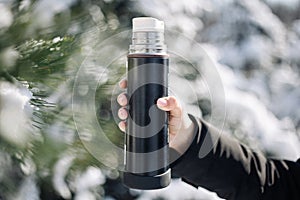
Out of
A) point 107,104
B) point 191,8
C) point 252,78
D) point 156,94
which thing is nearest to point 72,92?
point 107,104

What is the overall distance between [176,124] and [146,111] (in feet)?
0.47

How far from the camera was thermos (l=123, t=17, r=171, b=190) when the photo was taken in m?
0.45

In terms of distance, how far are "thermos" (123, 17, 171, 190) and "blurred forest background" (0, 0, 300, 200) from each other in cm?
11

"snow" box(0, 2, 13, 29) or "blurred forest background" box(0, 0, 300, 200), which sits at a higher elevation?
"snow" box(0, 2, 13, 29)

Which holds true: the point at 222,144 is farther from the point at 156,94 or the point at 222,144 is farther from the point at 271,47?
the point at 271,47

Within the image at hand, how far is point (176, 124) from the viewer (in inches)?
24.0

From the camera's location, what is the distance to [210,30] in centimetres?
128

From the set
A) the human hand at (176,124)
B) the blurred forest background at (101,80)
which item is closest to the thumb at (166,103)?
the human hand at (176,124)

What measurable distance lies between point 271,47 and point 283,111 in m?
0.17

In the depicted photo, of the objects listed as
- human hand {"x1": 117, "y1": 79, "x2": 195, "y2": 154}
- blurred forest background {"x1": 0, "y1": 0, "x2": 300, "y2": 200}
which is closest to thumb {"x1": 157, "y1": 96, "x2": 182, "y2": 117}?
human hand {"x1": 117, "y1": 79, "x2": 195, "y2": 154}

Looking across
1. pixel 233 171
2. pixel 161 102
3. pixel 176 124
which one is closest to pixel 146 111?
pixel 161 102

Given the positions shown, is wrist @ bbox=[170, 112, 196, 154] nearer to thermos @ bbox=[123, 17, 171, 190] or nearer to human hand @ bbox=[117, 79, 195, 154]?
human hand @ bbox=[117, 79, 195, 154]

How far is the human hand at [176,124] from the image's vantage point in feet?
1.63

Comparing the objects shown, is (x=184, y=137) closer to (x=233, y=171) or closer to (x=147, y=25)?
(x=233, y=171)
